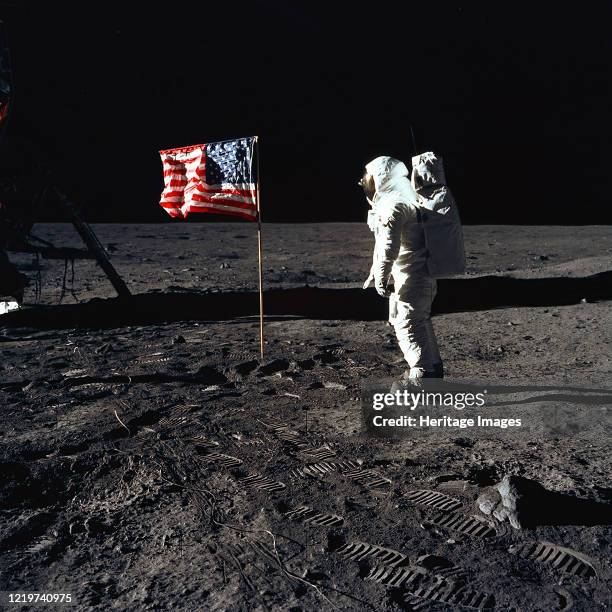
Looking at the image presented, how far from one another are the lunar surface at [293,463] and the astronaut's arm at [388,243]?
83 cm

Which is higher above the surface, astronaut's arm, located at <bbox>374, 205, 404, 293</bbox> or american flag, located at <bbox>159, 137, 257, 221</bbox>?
american flag, located at <bbox>159, 137, 257, 221</bbox>

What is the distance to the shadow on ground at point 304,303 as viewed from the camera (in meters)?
6.38

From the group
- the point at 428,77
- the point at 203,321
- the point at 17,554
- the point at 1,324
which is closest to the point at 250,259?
the point at 203,321

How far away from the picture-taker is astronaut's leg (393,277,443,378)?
150 inches

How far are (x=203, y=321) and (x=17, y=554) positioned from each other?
3834mm

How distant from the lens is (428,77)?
12.8m

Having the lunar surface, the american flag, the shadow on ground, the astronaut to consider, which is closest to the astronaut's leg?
the astronaut

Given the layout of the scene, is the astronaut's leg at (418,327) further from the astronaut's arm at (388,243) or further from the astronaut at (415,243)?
the astronaut's arm at (388,243)

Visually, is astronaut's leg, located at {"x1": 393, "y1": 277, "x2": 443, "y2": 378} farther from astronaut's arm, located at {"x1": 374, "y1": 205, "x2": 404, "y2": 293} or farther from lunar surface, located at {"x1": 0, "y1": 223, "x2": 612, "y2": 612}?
lunar surface, located at {"x1": 0, "y1": 223, "x2": 612, "y2": 612}

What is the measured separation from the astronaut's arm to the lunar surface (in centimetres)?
83

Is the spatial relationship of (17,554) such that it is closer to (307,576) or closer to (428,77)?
(307,576)

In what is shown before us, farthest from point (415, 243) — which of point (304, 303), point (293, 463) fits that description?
A: point (304, 303)

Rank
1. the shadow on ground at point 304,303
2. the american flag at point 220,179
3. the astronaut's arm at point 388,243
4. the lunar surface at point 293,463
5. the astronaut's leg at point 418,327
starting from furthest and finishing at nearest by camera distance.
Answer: the shadow on ground at point 304,303, the american flag at point 220,179, the astronaut's leg at point 418,327, the astronaut's arm at point 388,243, the lunar surface at point 293,463

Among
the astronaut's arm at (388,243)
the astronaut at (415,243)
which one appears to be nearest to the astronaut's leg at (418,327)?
the astronaut at (415,243)
